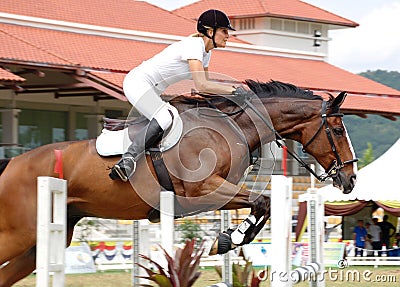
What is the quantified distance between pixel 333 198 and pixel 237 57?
840 centimetres

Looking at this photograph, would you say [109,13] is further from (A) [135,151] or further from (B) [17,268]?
(A) [135,151]

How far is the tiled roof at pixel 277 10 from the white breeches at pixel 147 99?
24159 millimetres

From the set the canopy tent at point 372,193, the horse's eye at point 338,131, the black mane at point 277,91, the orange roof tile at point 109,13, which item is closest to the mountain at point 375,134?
the orange roof tile at point 109,13

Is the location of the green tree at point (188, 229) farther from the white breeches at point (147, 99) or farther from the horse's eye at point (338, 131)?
the white breeches at point (147, 99)

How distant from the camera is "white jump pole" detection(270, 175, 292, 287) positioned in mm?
5383

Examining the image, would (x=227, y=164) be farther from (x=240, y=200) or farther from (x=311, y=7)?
(x=311, y=7)

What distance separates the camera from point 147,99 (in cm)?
591

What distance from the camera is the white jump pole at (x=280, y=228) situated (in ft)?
17.7

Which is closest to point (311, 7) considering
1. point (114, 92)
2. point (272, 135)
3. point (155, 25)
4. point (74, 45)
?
point (155, 25)

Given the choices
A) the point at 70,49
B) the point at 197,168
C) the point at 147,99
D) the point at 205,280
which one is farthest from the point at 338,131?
the point at 70,49

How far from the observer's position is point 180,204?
592cm

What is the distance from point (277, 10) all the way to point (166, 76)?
2506cm

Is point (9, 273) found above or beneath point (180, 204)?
beneath

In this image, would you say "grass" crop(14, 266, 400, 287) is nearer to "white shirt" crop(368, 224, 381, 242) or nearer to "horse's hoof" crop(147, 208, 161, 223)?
"horse's hoof" crop(147, 208, 161, 223)
